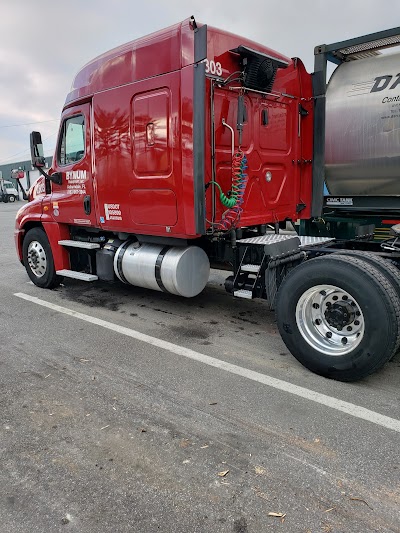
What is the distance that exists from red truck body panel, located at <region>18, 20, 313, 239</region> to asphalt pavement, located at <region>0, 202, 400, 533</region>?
4.95 ft

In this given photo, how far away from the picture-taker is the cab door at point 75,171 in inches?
227

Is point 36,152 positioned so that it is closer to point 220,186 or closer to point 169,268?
point 169,268

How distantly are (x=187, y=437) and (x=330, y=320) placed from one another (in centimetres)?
161

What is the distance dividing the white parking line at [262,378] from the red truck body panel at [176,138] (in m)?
1.19

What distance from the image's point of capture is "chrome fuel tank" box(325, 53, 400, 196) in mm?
4773

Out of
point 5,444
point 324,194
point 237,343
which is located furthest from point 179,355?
point 324,194

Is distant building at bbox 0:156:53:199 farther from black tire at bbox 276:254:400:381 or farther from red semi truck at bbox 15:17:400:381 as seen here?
black tire at bbox 276:254:400:381

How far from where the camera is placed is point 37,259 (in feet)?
22.5

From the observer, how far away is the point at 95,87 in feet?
18.0

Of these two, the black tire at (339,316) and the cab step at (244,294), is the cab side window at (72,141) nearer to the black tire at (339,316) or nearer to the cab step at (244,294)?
the cab step at (244,294)

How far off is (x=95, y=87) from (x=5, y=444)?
14.2 feet

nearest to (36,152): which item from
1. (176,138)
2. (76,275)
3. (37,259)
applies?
(37,259)

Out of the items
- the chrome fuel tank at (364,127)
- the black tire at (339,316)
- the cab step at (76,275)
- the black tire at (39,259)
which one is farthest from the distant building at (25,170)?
the black tire at (339,316)

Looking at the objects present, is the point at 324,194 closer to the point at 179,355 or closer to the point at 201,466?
the point at 179,355
